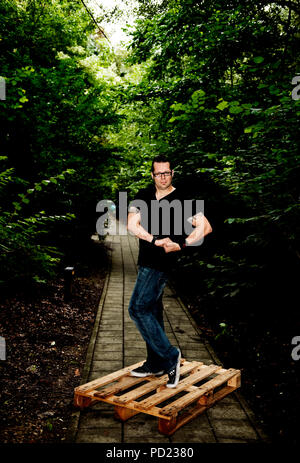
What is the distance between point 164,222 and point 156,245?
0.82 feet

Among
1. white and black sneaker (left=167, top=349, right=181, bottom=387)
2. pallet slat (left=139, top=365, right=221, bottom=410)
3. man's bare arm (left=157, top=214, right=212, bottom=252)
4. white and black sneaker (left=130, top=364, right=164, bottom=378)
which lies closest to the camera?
pallet slat (left=139, top=365, right=221, bottom=410)

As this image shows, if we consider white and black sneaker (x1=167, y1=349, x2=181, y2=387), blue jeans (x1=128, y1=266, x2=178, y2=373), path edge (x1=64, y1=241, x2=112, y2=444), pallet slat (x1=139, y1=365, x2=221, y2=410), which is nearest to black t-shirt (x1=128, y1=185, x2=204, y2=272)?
blue jeans (x1=128, y1=266, x2=178, y2=373)

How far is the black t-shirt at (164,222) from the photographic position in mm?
3410

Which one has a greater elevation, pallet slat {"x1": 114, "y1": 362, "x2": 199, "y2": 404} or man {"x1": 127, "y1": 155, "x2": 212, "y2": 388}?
man {"x1": 127, "y1": 155, "x2": 212, "y2": 388}

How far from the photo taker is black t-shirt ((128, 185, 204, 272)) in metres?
3.41

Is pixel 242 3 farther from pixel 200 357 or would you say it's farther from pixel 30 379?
pixel 30 379

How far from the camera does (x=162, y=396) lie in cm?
341

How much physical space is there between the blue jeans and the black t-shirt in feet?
0.36

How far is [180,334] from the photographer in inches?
242

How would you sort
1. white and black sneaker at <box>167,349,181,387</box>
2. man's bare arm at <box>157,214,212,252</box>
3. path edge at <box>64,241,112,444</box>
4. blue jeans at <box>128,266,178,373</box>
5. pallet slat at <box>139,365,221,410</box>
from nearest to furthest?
path edge at <box>64,241,112,444</box>, pallet slat at <box>139,365,221,410</box>, man's bare arm at <box>157,214,212,252</box>, blue jeans at <box>128,266,178,373</box>, white and black sneaker at <box>167,349,181,387</box>

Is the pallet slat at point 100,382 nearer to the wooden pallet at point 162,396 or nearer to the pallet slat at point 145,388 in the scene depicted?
the wooden pallet at point 162,396

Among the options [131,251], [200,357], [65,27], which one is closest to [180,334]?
[200,357]

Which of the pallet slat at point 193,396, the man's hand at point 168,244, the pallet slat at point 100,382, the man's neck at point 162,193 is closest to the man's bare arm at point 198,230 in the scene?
the man's hand at point 168,244

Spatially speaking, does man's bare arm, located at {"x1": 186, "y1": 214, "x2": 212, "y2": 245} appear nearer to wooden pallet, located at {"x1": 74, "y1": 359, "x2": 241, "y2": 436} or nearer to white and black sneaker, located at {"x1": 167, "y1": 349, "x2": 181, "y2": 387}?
white and black sneaker, located at {"x1": 167, "y1": 349, "x2": 181, "y2": 387}
